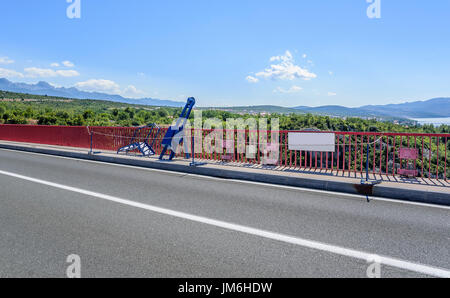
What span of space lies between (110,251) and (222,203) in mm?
2812

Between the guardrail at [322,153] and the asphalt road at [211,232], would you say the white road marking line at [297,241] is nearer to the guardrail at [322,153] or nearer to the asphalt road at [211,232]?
the asphalt road at [211,232]

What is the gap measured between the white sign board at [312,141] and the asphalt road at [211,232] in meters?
1.88

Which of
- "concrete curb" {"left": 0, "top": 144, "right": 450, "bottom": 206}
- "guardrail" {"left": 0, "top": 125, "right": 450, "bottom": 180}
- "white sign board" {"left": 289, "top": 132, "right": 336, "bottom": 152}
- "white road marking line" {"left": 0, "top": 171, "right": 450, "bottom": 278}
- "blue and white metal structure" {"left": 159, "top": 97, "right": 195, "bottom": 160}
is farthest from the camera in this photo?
"blue and white metal structure" {"left": 159, "top": 97, "right": 195, "bottom": 160}

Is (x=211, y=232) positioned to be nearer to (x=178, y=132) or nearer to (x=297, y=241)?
(x=297, y=241)

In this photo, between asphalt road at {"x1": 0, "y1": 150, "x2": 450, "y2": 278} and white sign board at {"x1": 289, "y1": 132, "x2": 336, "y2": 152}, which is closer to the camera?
asphalt road at {"x1": 0, "y1": 150, "x2": 450, "y2": 278}

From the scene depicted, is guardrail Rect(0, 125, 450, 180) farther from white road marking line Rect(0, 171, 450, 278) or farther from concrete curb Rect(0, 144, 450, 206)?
white road marking line Rect(0, 171, 450, 278)

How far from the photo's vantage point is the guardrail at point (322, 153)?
27.1 ft

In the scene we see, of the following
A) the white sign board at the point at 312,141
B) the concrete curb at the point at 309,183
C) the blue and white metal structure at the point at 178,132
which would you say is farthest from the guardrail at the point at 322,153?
the concrete curb at the point at 309,183

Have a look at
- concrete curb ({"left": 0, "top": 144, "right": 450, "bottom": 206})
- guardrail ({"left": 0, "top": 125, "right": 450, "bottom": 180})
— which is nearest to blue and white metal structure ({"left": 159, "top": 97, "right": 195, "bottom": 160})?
guardrail ({"left": 0, "top": 125, "right": 450, "bottom": 180})

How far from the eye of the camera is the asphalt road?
3.58 meters

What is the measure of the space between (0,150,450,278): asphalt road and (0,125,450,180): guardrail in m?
2.21

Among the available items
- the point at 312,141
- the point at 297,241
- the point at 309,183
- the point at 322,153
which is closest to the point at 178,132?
the point at 312,141

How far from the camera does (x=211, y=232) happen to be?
4.70 meters
